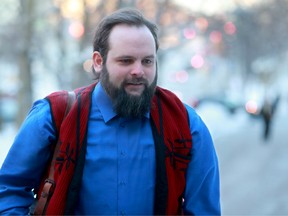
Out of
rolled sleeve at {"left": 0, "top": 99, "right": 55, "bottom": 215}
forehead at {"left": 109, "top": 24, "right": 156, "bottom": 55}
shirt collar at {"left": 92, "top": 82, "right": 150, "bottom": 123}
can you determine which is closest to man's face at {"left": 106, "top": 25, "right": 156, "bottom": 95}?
forehead at {"left": 109, "top": 24, "right": 156, "bottom": 55}

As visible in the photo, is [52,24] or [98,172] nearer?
[98,172]

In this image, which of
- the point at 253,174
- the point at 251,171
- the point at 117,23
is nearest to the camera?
the point at 117,23

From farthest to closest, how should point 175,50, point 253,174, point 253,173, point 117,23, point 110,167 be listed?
1. point 175,50
2. point 253,173
3. point 253,174
4. point 117,23
5. point 110,167

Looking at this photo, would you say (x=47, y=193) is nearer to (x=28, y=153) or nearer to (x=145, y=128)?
(x=28, y=153)

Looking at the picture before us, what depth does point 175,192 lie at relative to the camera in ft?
7.46

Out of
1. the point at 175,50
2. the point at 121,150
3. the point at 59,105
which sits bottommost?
the point at 175,50

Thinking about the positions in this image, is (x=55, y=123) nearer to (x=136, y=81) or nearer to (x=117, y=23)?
(x=136, y=81)

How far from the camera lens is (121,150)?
2.24 metres

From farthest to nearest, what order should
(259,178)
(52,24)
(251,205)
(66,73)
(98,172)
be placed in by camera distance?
1. (52,24)
2. (66,73)
3. (259,178)
4. (251,205)
5. (98,172)

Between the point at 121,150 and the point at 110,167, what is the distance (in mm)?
89

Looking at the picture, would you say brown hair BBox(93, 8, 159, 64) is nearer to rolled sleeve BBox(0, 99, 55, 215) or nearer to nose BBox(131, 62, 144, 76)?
nose BBox(131, 62, 144, 76)

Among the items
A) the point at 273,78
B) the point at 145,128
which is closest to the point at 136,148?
the point at 145,128

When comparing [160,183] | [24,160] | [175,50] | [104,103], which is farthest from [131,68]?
[175,50]

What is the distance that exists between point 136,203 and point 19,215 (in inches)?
20.4
